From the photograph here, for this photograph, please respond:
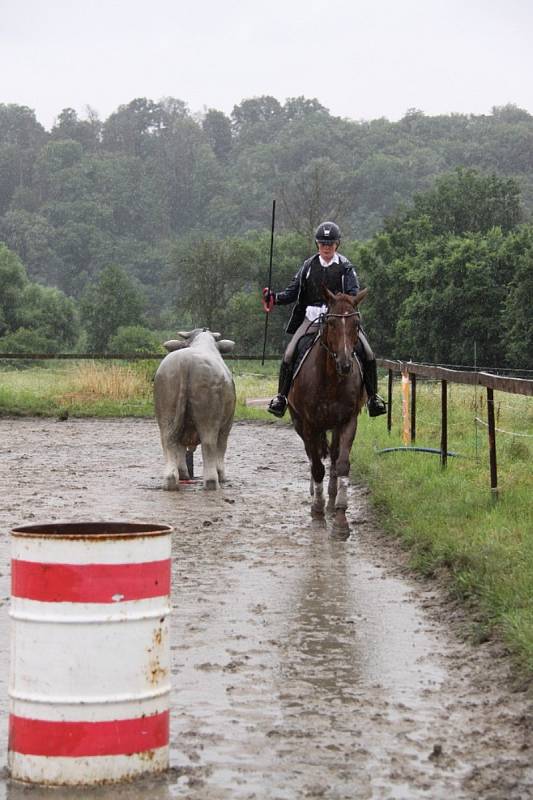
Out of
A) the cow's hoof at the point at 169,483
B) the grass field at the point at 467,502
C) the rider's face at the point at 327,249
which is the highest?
the rider's face at the point at 327,249

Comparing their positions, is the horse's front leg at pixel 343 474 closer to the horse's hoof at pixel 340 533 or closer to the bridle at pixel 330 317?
the horse's hoof at pixel 340 533

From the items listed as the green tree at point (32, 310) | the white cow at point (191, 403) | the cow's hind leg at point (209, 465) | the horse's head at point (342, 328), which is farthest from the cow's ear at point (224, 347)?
the green tree at point (32, 310)

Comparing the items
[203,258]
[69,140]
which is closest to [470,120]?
[69,140]

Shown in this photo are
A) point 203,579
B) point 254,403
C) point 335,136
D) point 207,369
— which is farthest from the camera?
point 335,136

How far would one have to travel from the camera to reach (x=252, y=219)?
139m

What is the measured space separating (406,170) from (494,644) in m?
135

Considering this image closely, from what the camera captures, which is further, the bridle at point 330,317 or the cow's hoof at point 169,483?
the cow's hoof at point 169,483

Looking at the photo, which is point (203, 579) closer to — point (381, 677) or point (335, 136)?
point (381, 677)

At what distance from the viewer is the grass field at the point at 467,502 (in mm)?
7582

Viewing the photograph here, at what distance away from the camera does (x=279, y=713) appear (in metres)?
5.60

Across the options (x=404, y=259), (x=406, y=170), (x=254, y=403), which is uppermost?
(x=406, y=170)

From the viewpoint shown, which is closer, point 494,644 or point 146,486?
point 494,644

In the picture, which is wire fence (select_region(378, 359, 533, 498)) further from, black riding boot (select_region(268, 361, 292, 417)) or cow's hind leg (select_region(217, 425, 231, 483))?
cow's hind leg (select_region(217, 425, 231, 483))

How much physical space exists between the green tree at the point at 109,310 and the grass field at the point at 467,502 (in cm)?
7236
